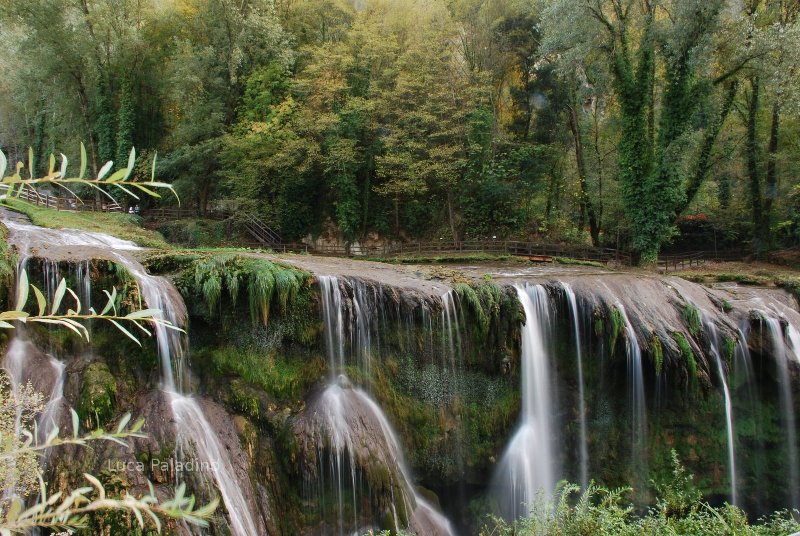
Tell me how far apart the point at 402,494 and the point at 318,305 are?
3.92 meters

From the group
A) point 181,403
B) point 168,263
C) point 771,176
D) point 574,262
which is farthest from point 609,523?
point 771,176

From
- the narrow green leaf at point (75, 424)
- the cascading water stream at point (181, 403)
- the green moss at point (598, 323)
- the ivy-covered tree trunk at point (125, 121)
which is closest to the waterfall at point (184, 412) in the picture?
the cascading water stream at point (181, 403)

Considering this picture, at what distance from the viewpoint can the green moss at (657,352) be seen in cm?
1148

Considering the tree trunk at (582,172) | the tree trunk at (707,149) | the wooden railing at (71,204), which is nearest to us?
the tree trunk at (707,149)

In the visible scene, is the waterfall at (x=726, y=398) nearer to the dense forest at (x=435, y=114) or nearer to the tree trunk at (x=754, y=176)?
the dense forest at (x=435, y=114)

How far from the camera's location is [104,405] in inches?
312

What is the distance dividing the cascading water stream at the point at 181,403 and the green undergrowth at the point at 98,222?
7.06 m

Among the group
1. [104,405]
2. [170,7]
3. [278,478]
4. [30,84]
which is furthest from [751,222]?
[30,84]

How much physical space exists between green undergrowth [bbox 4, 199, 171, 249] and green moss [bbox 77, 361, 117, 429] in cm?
959

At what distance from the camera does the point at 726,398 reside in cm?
1232

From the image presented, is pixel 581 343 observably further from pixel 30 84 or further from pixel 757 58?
pixel 30 84

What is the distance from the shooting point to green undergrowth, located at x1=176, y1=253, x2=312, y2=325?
9.57 meters

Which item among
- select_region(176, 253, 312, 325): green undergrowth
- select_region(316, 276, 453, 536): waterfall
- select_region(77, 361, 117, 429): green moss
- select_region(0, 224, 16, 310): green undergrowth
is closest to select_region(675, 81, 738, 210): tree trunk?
select_region(316, 276, 453, 536): waterfall

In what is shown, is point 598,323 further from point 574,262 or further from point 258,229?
point 258,229
